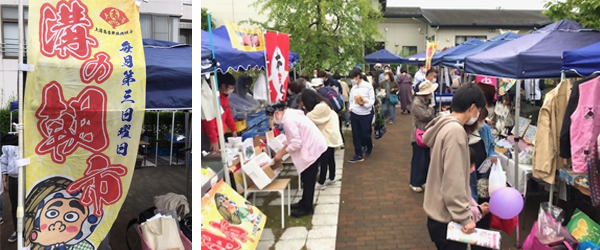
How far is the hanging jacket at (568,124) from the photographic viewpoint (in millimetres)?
4277

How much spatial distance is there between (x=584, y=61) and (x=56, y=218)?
4.80 m

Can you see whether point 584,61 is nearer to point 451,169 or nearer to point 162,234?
point 451,169

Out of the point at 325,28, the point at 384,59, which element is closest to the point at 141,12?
the point at 325,28

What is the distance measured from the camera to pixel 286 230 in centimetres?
533

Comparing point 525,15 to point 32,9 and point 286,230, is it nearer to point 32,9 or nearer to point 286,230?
point 286,230

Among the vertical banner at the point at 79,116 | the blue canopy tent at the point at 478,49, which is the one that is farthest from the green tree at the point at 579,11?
the vertical banner at the point at 79,116

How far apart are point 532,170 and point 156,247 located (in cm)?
409

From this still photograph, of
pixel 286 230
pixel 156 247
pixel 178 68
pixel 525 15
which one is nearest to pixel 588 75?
pixel 286 230

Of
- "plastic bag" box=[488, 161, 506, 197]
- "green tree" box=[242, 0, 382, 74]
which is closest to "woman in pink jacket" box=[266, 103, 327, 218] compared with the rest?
"plastic bag" box=[488, 161, 506, 197]

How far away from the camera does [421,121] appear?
5930 mm

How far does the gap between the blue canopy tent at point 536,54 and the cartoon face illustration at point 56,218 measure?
182 inches

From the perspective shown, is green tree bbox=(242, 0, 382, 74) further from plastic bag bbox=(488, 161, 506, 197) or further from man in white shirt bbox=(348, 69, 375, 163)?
plastic bag bbox=(488, 161, 506, 197)

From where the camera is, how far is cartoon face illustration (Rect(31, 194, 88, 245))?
3.32m

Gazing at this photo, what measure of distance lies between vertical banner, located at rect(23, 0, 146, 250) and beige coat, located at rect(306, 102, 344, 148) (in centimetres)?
307
